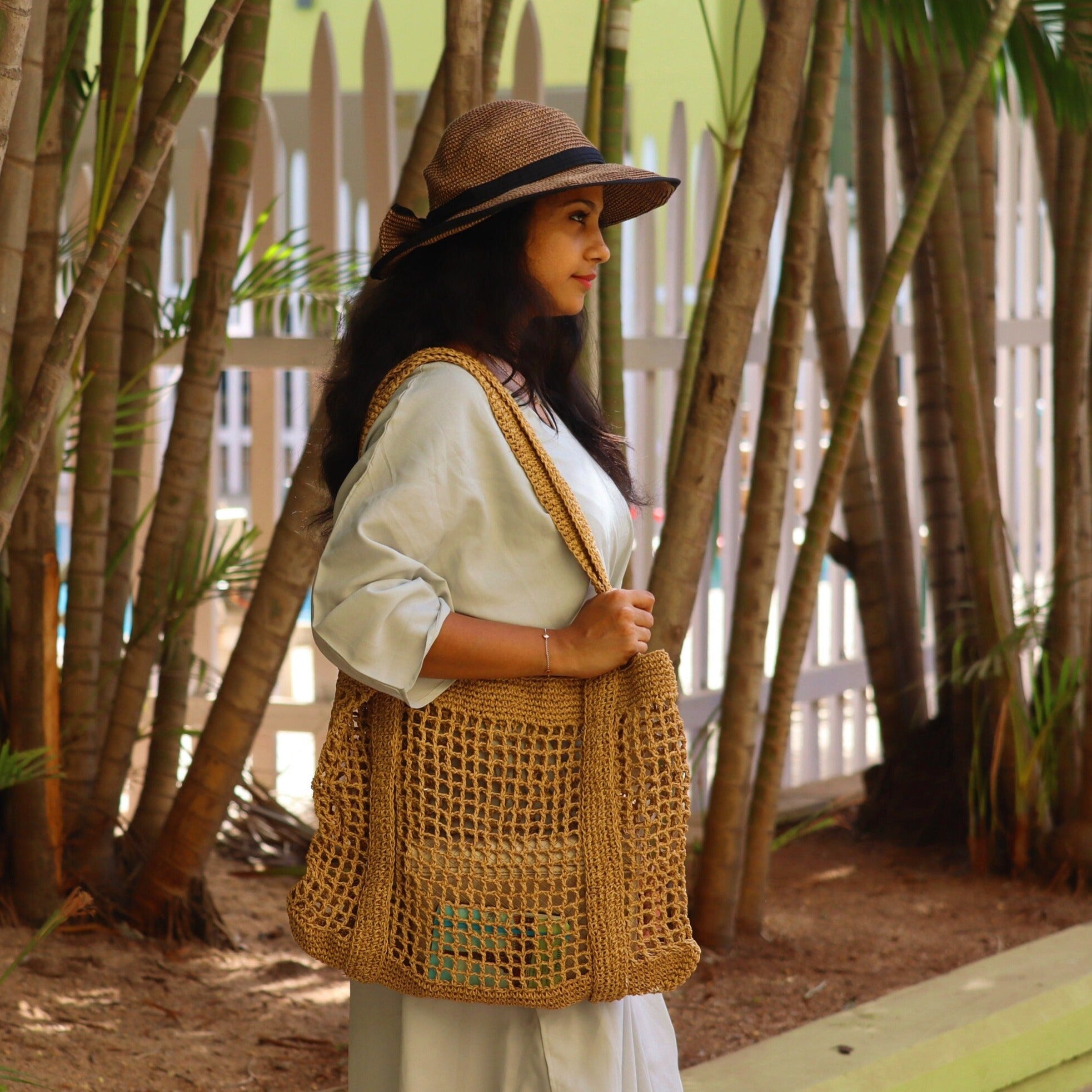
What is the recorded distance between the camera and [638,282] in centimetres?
397

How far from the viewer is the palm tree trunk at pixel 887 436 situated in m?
3.67

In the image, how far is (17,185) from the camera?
1.71 m

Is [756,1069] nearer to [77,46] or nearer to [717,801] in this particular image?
[717,801]

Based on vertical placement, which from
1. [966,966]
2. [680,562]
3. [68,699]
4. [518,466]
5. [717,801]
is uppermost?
[518,466]

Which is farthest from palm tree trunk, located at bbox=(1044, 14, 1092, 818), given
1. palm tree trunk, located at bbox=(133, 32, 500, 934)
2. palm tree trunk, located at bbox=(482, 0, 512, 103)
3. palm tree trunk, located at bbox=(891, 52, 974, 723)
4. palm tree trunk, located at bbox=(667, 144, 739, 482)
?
palm tree trunk, located at bbox=(133, 32, 500, 934)

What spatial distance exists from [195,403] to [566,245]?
50.0 inches

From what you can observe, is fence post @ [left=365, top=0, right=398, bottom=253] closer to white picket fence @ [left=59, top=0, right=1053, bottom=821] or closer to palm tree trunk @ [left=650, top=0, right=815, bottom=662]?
white picket fence @ [left=59, top=0, right=1053, bottom=821]

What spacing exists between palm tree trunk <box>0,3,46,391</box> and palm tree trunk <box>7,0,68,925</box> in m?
0.50

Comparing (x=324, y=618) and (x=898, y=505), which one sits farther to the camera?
(x=898, y=505)

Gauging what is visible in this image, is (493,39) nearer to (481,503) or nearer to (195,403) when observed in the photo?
(195,403)

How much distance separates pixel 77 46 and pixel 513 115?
1542mm

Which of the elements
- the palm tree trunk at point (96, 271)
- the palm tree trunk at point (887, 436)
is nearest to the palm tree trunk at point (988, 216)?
the palm tree trunk at point (887, 436)

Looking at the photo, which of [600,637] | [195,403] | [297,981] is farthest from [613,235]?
[297,981]

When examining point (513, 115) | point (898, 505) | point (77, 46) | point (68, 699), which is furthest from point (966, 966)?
point (77, 46)
